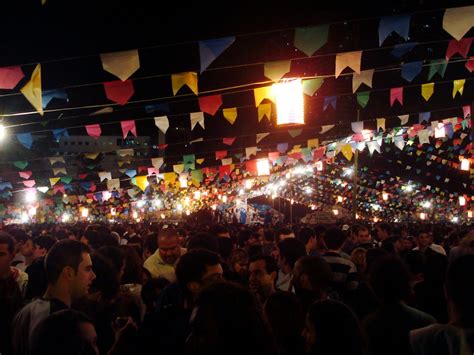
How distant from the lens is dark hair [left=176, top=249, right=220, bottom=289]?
11.5ft

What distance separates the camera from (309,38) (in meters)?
8.02

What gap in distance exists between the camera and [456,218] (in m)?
67.2

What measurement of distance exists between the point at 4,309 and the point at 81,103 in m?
13.9

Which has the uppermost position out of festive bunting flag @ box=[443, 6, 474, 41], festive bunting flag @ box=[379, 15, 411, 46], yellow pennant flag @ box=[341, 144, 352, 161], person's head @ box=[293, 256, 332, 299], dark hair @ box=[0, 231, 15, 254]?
festive bunting flag @ box=[379, 15, 411, 46]

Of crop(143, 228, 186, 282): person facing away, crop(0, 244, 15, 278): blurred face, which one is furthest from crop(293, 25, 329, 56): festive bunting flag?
crop(0, 244, 15, 278): blurred face

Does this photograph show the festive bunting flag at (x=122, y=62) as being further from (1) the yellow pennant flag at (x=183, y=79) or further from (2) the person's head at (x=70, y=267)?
(2) the person's head at (x=70, y=267)

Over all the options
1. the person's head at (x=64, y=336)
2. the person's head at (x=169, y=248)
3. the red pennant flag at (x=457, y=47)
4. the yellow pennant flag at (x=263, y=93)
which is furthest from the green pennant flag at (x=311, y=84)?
the person's head at (x=64, y=336)

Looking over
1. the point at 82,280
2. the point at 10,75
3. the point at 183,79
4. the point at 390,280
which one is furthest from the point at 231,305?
the point at 183,79

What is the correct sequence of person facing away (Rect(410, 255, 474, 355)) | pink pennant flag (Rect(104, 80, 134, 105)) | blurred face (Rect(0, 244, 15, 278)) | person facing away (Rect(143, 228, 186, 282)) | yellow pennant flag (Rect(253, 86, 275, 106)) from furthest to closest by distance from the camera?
1. yellow pennant flag (Rect(253, 86, 275, 106))
2. pink pennant flag (Rect(104, 80, 134, 105))
3. person facing away (Rect(143, 228, 186, 282))
4. blurred face (Rect(0, 244, 15, 278))
5. person facing away (Rect(410, 255, 474, 355))

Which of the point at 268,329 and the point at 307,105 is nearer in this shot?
the point at 268,329

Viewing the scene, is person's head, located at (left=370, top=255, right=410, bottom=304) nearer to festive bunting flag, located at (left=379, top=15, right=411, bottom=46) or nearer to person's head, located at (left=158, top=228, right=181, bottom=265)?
person's head, located at (left=158, top=228, right=181, bottom=265)

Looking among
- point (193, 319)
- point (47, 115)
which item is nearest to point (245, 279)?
point (193, 319)

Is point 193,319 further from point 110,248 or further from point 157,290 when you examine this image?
point 110,248

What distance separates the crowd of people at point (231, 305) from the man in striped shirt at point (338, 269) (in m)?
0.01
